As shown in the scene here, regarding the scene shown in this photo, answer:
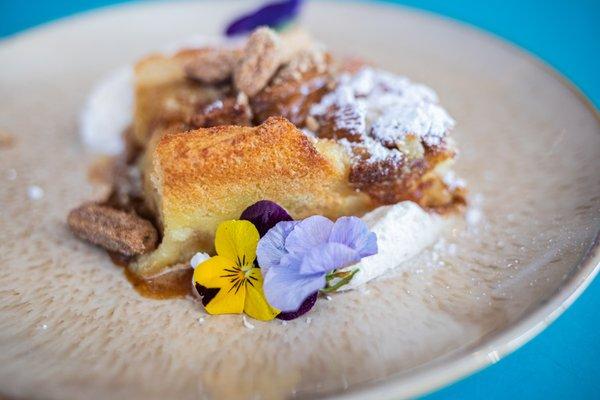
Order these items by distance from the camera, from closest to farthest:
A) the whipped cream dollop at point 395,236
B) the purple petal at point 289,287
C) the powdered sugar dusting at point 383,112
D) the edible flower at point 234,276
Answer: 1. the purple petal at point 289,287
2. the edible flower at point 234,276
3. the whipped cream dollop at point 395,236
4. the powdered sugar dusting at point 383,112

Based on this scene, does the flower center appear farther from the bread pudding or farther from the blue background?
the blue background

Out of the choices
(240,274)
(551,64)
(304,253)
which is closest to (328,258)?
(304,253)

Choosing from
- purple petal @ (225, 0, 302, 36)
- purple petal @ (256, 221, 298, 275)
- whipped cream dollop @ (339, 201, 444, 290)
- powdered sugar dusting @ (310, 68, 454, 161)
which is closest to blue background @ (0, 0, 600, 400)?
whipped cream dollop @ (339, 201, 444, 290)

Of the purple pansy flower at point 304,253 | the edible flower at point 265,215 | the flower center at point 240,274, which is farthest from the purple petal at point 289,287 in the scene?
the edible flower at point 265,215

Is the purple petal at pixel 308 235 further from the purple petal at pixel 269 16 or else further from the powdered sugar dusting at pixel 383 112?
the purple petal at pixel 269 16

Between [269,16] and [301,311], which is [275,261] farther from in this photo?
[269,16]

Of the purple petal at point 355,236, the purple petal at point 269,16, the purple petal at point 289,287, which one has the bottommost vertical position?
the purple petal at point 289,287
